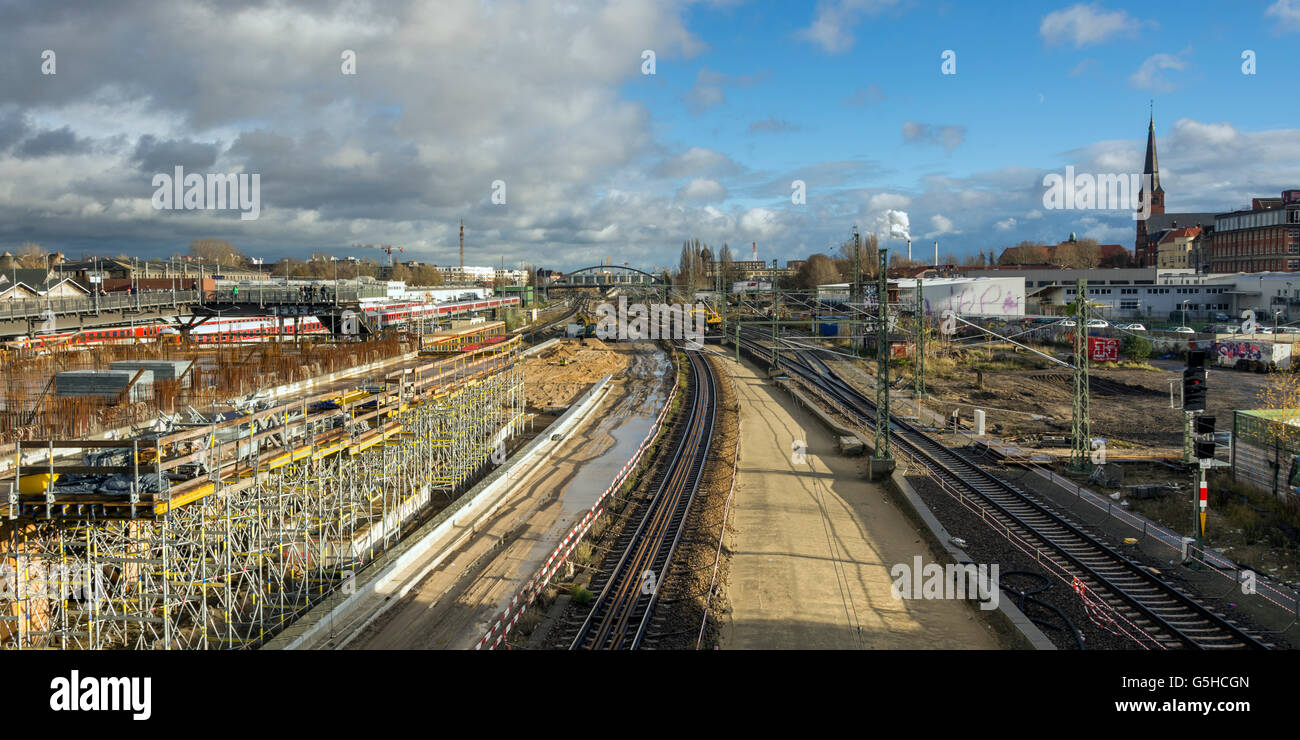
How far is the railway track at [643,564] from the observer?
13.0 metres

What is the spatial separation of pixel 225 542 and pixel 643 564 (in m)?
8.17

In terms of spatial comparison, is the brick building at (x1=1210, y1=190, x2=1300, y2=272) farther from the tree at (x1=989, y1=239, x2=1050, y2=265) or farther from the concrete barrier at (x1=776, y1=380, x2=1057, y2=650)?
the concrete barrier at (x1=776, y1=380, x2=1057, y2=650)

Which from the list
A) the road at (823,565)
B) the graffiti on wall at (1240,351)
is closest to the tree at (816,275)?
the graffiti on wall at (1240,351)

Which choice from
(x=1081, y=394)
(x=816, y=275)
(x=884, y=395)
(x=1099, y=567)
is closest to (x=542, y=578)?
(x=1099, y=567)

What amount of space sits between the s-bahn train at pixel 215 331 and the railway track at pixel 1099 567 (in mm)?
29736

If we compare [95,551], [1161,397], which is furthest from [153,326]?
[1161,397]

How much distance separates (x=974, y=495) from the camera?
2123 centimetres

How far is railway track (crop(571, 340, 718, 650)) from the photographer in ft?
42.8

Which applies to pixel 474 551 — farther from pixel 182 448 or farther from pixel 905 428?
pixel 905 428

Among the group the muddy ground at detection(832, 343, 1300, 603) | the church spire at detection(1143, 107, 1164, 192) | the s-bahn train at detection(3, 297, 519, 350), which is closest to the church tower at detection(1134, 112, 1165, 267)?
the church spire at detection(1143, 107, 1164, 192)

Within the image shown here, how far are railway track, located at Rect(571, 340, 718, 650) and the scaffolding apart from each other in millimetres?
4937
